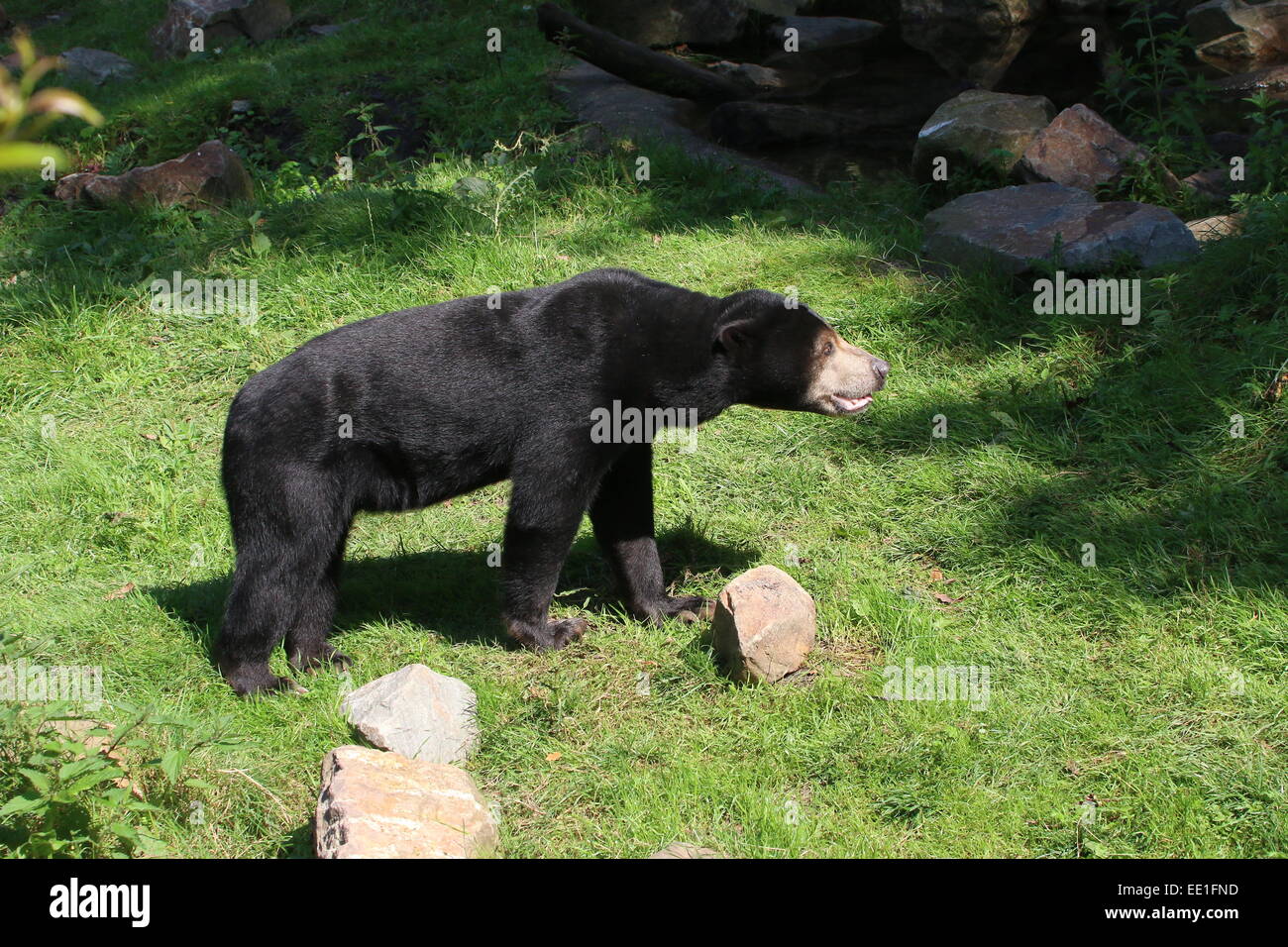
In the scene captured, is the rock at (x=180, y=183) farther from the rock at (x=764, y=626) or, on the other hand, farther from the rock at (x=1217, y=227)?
the rock at (x=1217, y=227)

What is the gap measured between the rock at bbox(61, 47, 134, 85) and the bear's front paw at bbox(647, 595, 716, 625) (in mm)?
11401

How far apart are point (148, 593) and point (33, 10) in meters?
15.8

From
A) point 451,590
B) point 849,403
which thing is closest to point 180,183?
point 451,590

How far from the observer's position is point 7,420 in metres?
7.09

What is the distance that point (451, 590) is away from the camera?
550 centimetres

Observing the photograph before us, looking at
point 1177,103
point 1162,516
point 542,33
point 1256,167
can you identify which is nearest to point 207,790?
point 1162,516

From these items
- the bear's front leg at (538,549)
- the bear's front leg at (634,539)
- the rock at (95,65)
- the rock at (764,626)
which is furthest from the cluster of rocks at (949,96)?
the rock at (95,65)

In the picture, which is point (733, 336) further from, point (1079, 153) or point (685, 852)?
point (1079, 153)

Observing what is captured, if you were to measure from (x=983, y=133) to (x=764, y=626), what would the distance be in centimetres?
565

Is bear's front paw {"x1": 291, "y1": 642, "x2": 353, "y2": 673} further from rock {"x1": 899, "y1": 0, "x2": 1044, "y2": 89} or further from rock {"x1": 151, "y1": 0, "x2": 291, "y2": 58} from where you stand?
rock {"x1": 151, "y1": 0, "x2": 291, "y2": 58}

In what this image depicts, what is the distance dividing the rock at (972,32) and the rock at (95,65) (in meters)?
9.14

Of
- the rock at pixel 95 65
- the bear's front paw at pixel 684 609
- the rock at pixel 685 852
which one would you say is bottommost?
the bear's front paw at pixel 684 609

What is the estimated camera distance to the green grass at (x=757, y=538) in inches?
155
